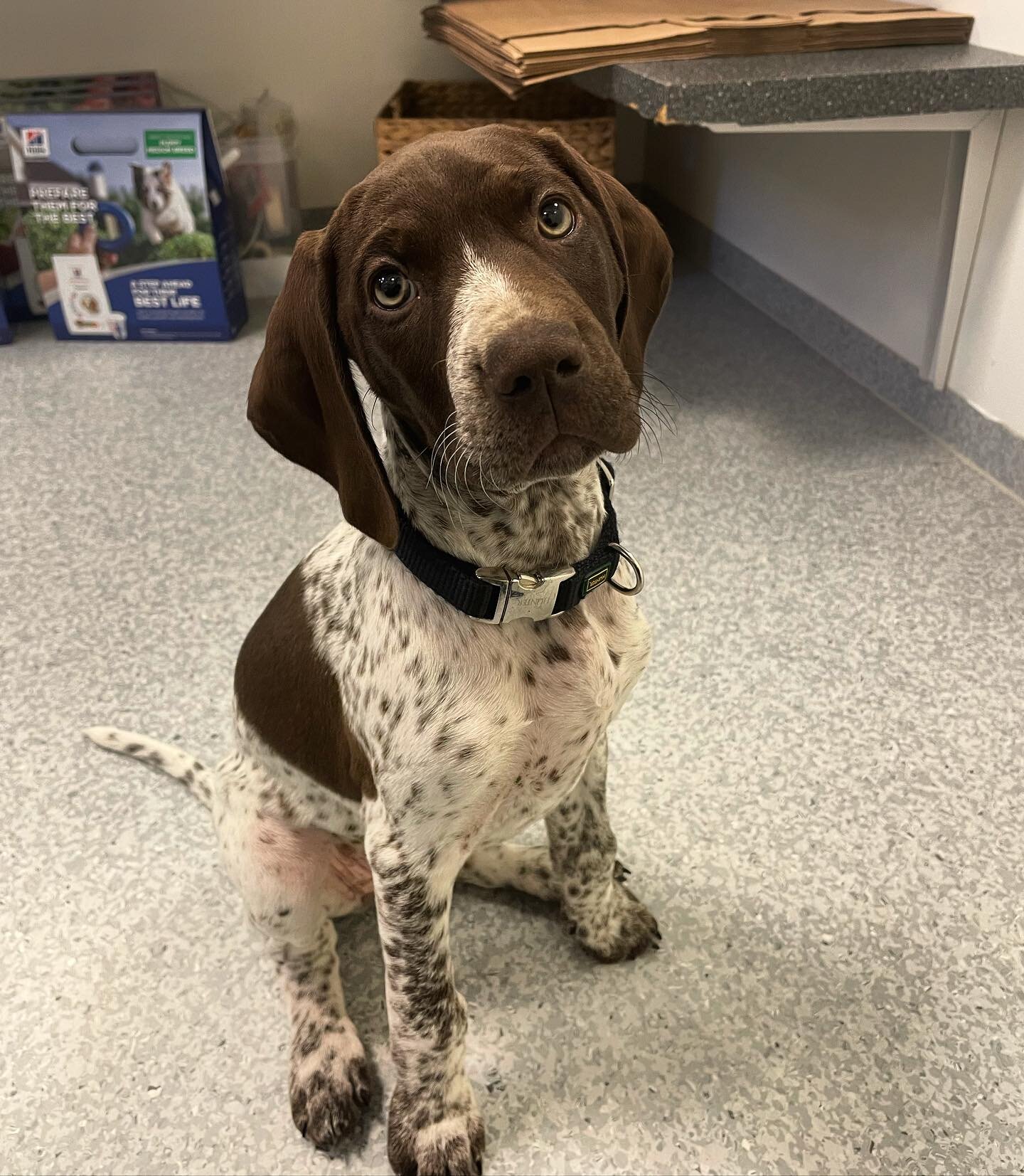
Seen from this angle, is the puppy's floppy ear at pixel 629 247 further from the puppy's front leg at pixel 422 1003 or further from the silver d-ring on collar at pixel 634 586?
the puppy's front leg at pixel 422 1003

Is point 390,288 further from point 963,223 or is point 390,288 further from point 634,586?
point 963,223

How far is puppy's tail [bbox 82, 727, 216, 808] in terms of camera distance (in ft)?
4.96

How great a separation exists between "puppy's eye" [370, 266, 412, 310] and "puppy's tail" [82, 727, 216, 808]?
2.67ft

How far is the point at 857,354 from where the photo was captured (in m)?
2.77

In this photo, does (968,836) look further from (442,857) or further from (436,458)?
(436,458)

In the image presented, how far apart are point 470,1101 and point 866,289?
90.5 inches

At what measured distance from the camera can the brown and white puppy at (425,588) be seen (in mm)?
887

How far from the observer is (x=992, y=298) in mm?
2186

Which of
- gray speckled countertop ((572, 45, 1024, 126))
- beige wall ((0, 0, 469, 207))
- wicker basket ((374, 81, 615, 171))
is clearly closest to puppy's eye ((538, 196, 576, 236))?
gray speckled countertop ((572, 45, 1024, 126))

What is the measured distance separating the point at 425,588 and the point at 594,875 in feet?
1.68

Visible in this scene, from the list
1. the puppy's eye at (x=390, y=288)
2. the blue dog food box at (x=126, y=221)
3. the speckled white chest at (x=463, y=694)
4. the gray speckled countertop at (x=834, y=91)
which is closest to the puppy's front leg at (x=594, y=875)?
the speckled white chest at (x=463, y=694)

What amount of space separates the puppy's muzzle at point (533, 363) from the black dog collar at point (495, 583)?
0.20 m

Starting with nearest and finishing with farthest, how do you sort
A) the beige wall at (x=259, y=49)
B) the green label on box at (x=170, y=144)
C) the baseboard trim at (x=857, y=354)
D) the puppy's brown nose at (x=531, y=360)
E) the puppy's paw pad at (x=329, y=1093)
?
the puppy's brown nose at (x=531, y=360) → the puppy's paw pad at (x=329, y=1093) → the baseboard trim at (x=857, y=354) → the green label on box at (x=170, y=144) → the beige wall at (x=259, y=49)

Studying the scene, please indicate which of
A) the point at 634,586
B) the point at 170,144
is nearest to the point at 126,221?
the point at 170,144
